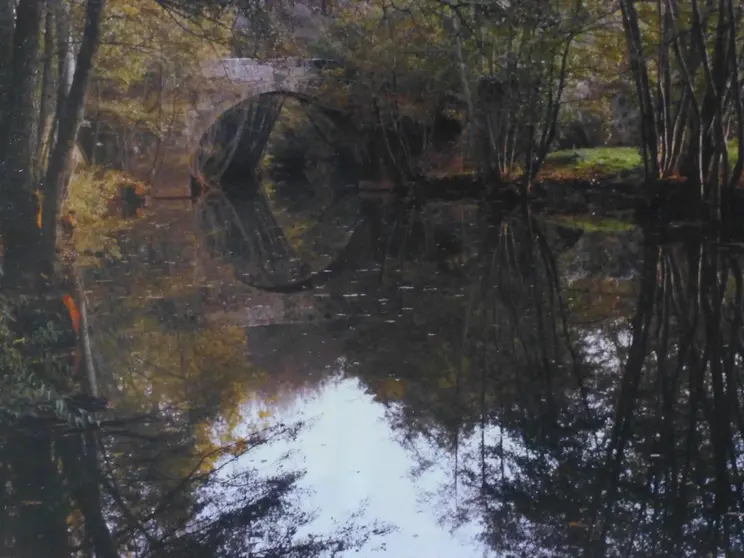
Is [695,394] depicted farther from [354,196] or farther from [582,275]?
[354,196]

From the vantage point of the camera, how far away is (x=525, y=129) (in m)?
19.7

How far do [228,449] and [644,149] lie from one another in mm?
11956

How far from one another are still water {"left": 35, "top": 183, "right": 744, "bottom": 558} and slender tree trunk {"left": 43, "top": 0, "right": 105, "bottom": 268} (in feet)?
7.48

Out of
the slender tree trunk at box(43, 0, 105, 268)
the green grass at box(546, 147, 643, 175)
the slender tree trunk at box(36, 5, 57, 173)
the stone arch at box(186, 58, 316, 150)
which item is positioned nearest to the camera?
the slender tree trunk at box(43, 0, 105, 268)

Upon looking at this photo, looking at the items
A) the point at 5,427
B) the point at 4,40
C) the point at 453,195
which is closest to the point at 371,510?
the point at 5,427

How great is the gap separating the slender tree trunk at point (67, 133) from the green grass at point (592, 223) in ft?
25.1

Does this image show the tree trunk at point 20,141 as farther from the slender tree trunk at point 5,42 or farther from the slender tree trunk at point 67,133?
the slender tree trunk at point 67,133

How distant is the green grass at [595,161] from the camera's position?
20144 mm

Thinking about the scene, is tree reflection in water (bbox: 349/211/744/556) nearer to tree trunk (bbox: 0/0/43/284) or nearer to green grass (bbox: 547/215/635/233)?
green grass (bbox: 547/215/635/233)

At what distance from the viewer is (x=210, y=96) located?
2652 centimetres

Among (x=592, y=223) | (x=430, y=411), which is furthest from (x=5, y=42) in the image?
(x=592, y=223)

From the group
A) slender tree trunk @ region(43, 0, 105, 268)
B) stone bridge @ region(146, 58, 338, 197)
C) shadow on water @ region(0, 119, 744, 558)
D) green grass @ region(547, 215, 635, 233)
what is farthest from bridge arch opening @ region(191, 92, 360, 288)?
green grass @ region(547, 215, 635, 233)

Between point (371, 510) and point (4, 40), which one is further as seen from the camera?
point (4, 40)

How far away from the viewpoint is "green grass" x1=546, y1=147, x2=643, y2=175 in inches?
793
